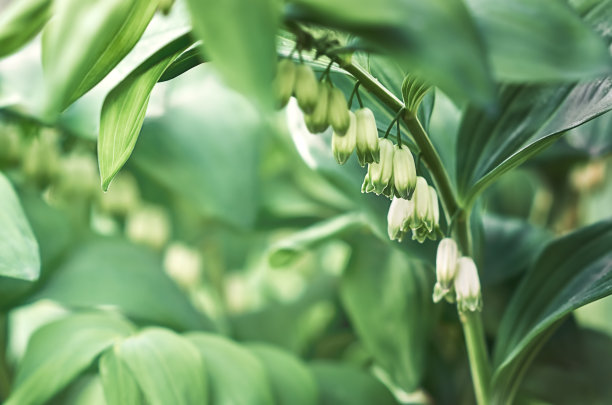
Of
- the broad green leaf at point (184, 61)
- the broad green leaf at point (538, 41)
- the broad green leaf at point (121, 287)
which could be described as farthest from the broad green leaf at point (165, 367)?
the broad green leaf at point (538, 41)

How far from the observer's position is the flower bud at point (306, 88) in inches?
12.2

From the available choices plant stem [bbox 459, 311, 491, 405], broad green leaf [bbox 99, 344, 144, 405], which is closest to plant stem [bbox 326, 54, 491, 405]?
plant stem [bbox 459, 311, 491, 405]

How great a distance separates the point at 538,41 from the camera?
9.9 inches

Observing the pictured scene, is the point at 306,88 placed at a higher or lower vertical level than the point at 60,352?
higher

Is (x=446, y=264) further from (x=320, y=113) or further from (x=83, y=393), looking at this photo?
(x=83, y=393)

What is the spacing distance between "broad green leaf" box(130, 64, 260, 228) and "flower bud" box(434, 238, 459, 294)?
296 millimetres

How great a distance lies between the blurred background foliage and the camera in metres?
0.24

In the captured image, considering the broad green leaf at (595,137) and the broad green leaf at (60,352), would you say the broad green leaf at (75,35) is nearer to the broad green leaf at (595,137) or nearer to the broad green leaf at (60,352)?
the broad green leaf at (60,352)

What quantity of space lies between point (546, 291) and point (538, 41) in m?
0.27

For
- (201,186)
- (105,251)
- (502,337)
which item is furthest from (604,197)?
(105,251)

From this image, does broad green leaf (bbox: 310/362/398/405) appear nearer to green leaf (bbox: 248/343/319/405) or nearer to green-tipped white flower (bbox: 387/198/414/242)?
green leaf (bbox: 248/343/319/405)

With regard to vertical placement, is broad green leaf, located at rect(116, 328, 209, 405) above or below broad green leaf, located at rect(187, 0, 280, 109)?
below

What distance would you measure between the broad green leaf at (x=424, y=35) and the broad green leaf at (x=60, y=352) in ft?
1.10

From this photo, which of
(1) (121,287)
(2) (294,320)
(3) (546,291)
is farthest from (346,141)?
(2) (294,320)
